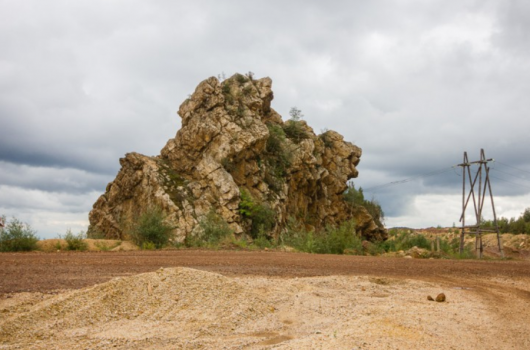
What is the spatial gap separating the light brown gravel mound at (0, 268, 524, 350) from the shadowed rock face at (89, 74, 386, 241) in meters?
18.4

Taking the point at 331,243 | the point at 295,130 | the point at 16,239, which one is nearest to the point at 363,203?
the point at 295,130

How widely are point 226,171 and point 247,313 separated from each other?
23686 mm

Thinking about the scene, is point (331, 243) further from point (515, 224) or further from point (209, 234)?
point (515, 224)

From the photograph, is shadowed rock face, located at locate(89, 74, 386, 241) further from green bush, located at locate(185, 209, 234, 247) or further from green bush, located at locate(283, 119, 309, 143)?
green bush, located at locate(185, 209, 234, 247)

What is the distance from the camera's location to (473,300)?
27.1 ft

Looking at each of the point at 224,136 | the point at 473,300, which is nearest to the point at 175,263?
the point at 473,300

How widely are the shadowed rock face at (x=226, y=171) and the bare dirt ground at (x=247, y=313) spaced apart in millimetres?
17401

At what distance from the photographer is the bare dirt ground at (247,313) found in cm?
529

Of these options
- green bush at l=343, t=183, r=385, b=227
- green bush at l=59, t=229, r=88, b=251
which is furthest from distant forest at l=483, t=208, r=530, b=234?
green bush at l=59, t=229, r=88, b=251

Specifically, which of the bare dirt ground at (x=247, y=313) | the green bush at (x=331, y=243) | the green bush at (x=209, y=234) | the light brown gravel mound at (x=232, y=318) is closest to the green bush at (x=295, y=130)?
the green bush at (x=331, y=243)

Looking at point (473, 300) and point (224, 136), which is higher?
point (224, 136)

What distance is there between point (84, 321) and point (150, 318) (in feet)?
2.94

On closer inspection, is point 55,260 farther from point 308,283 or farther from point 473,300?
point 473,300

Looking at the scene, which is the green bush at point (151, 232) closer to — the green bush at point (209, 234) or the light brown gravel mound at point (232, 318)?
the green bush at point (209, 234)
